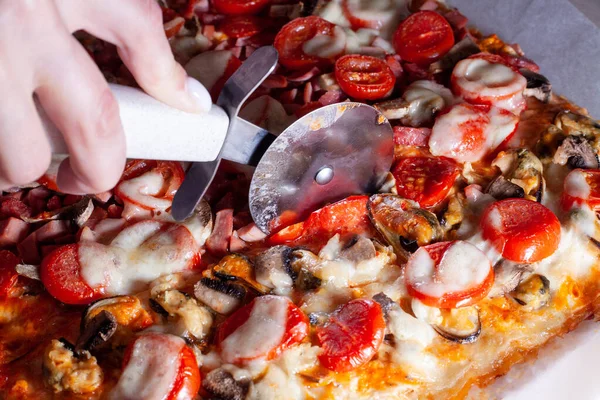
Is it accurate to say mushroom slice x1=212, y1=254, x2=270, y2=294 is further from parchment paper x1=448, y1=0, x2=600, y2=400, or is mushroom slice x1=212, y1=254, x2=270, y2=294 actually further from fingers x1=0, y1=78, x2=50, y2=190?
parchment paper x1=448, y1=0, x2=600, y2=400

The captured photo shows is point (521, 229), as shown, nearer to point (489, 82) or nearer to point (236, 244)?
point (489, 82)

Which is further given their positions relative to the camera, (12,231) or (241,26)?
(241,26)

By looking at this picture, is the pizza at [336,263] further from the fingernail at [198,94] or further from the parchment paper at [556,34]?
→ the parchment paper at [556,34]

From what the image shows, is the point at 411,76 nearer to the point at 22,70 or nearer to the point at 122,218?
the point at 122,218

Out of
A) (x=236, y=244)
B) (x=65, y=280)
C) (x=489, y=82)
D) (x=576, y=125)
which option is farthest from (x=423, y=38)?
(x=65, y=280)

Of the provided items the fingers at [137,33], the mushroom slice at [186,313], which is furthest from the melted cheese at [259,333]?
the fingers at [137,33]

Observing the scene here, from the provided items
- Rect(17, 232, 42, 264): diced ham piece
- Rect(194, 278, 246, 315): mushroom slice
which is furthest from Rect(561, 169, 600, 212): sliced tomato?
Rect(17, 232, 42, 264): diced ham piece

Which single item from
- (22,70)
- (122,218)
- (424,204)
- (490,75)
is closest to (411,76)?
(490,75)
